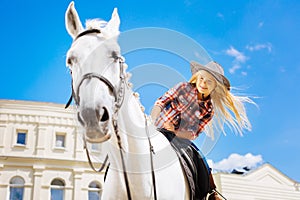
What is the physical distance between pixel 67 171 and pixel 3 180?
139 inches

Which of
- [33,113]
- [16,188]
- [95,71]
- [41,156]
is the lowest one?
[95,71]

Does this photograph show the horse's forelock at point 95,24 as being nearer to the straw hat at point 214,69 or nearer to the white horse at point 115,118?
the white horse at point 115,118

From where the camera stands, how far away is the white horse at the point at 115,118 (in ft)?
9.09

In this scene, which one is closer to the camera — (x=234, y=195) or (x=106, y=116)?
(x=106, y=116)

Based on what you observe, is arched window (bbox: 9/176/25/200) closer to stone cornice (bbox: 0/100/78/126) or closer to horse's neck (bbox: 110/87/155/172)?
stone cornice (bbox: 0/100/78/126)

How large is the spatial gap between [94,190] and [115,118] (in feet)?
74.5

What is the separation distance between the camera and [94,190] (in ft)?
81.8

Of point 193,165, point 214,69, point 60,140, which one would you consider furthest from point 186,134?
point 60,140

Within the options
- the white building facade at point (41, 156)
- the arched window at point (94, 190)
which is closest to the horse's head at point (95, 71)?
the white building facade at point (41, 156)

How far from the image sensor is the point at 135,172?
3234 mm

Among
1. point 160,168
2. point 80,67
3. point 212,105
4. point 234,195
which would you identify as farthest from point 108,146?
point 234,195

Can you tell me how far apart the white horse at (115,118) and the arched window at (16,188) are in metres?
21.8

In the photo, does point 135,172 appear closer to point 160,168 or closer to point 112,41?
point 160,168

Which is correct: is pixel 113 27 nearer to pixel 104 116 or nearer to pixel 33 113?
pixel 104 116
